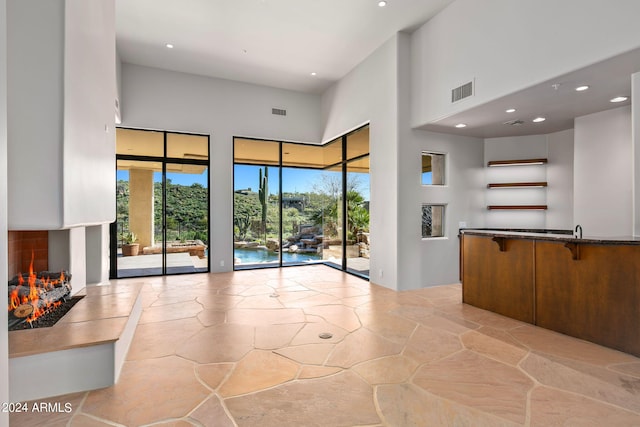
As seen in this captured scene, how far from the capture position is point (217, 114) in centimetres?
786

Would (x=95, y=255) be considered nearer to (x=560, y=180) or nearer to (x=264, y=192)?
(x=264, y=192)

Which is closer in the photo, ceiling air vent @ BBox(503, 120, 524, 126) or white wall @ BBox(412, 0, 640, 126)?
white wall @ BBox(412, 0, 640, 126)

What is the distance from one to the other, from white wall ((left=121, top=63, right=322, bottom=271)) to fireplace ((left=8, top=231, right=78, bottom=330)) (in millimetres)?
3655

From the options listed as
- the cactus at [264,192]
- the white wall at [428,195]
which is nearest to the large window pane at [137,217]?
the cactus at [264,192]

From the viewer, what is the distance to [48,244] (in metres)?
4.39

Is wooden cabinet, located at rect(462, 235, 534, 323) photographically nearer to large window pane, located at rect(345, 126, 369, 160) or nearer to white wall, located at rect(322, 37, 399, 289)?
white wall, located at rect(322, 37, 399, 289)

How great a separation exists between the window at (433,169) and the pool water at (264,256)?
12.6ft

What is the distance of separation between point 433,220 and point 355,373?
433 cm

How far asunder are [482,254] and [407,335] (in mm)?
2008

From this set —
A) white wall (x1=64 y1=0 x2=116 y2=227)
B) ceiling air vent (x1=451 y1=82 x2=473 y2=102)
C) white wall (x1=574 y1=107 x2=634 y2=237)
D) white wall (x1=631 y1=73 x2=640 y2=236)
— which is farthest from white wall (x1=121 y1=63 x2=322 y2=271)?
white wall (x1=631 y1=73 x2=640 y2=236)

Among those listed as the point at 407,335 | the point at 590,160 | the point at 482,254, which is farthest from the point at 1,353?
the point at 590,160

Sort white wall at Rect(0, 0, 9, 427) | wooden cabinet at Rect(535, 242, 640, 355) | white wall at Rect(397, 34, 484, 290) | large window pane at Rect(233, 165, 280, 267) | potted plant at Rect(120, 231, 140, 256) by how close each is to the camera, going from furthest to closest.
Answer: large window pane at Rect(233, 165, 280, 267) < potted plant at Rect(120, 231, 140, 256) < white wall at Rect(397, 34, 484, 290) < wooden cabinet at Rect(535, 242, 640, 355) < white wall at Rect(0, 0, 9, 427)

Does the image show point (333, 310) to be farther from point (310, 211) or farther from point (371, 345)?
point (310, 211)

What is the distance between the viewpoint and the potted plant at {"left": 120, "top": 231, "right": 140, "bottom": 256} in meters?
7.26
